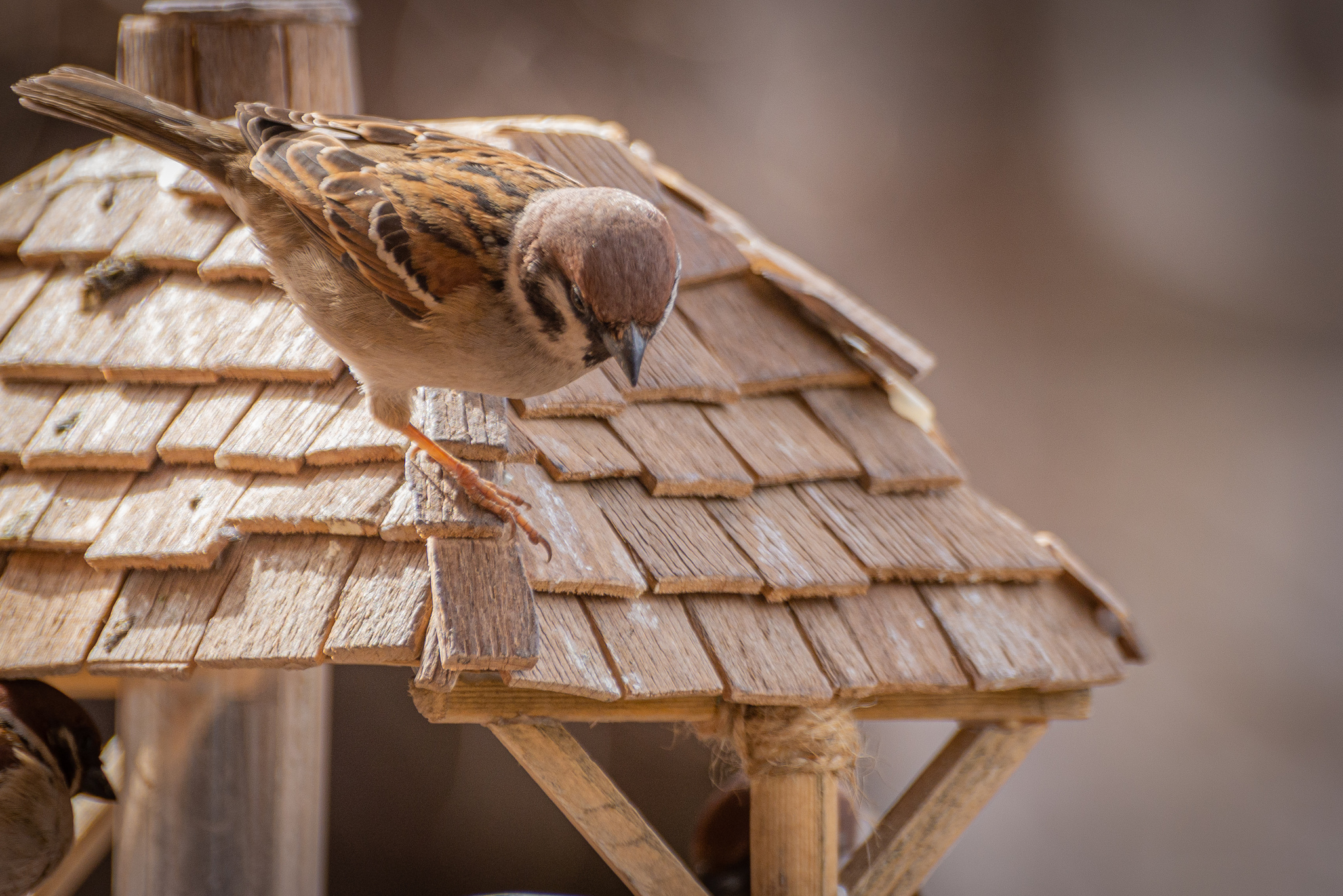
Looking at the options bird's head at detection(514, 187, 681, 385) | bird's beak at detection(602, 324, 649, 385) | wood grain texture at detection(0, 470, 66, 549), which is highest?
bird's head at detection(514, 187, 681, 385)

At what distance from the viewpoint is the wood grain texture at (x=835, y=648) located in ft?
4.73

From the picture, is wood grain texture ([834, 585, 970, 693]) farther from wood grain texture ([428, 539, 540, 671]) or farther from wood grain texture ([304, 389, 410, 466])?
wood grain texture ([304, 389, 410, 466])

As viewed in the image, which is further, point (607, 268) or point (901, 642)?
point (901, 642)

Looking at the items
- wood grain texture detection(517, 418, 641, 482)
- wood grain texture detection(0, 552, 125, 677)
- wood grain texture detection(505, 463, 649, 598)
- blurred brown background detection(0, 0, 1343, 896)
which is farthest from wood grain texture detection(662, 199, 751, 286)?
blurred brown background detection(0, 0, 1343, 896)

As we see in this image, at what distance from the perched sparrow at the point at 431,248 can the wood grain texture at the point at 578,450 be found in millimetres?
148

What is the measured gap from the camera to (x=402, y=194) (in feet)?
4.34

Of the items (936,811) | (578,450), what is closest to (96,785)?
(578,450)

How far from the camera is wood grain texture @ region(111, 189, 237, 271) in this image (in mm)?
1644

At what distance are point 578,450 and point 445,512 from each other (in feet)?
0.88

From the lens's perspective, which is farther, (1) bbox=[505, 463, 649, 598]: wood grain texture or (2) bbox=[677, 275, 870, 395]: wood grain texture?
(2) bbox=[677, 275, 870, 395]: wood grain texture

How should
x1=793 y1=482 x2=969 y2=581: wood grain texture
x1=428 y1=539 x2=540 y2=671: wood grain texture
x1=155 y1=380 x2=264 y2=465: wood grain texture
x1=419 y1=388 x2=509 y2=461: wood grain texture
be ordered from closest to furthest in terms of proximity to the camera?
x1=428 y1=539 x2=540 y2=671: wood grain texture → x1=419 y1=388 x2=509 y2=461: wood grain texture → x1=155 y1=380 x2=264 y2=465: wood grain texture → x1=793 y1=482 x2=969 y2=581: wood grain texture

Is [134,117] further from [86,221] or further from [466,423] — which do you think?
[466,423]

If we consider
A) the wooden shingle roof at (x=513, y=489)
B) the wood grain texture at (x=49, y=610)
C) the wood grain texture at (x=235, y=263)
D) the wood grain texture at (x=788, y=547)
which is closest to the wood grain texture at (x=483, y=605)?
the wooden shingle roof at (x=513, y=489)

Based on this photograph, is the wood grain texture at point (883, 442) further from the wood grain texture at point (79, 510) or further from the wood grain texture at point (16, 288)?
the wood grain texture at point (16, 288)
